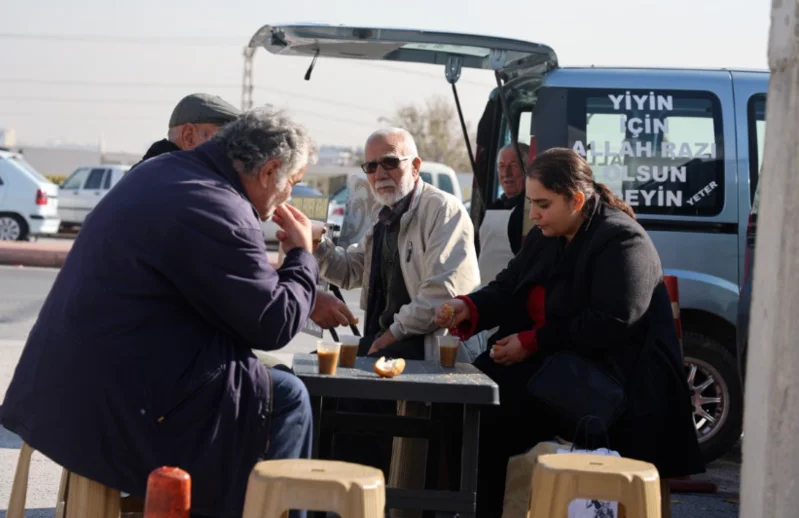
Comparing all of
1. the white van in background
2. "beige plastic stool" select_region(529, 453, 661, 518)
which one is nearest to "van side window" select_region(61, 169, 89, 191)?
the white van in background

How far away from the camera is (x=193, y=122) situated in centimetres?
532

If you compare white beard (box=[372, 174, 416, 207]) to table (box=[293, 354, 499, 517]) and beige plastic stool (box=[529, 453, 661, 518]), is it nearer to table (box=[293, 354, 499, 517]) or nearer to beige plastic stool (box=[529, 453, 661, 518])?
table (box=[293, 354, 499, 517])

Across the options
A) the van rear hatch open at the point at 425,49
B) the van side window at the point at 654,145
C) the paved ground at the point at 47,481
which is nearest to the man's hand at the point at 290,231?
the paved ground at the point at 47,481

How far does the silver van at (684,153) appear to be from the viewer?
6.67 meters

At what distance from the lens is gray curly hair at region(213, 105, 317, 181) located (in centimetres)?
359

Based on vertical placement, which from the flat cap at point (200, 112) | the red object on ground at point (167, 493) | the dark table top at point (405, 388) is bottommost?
the red object on ground at point (167, 493)

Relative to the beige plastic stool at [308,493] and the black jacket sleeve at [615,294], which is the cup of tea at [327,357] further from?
the black jacket sleeve at [615,294]

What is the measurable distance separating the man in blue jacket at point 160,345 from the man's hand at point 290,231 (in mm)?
295

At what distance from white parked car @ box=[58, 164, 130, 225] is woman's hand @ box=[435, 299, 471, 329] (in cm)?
2121

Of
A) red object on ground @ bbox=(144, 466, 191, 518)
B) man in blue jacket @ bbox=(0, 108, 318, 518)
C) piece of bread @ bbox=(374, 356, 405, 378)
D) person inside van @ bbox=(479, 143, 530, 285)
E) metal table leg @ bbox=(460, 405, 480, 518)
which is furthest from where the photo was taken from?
person inside van @ bbox=(479, 143, 530, 285)

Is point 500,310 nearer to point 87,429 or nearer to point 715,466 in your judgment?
point 87,429

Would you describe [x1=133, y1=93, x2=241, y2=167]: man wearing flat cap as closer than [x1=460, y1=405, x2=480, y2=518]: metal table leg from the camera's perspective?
No

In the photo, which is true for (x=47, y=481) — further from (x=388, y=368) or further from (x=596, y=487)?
(x=596, y=487)

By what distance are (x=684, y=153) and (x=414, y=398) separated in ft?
11.4
